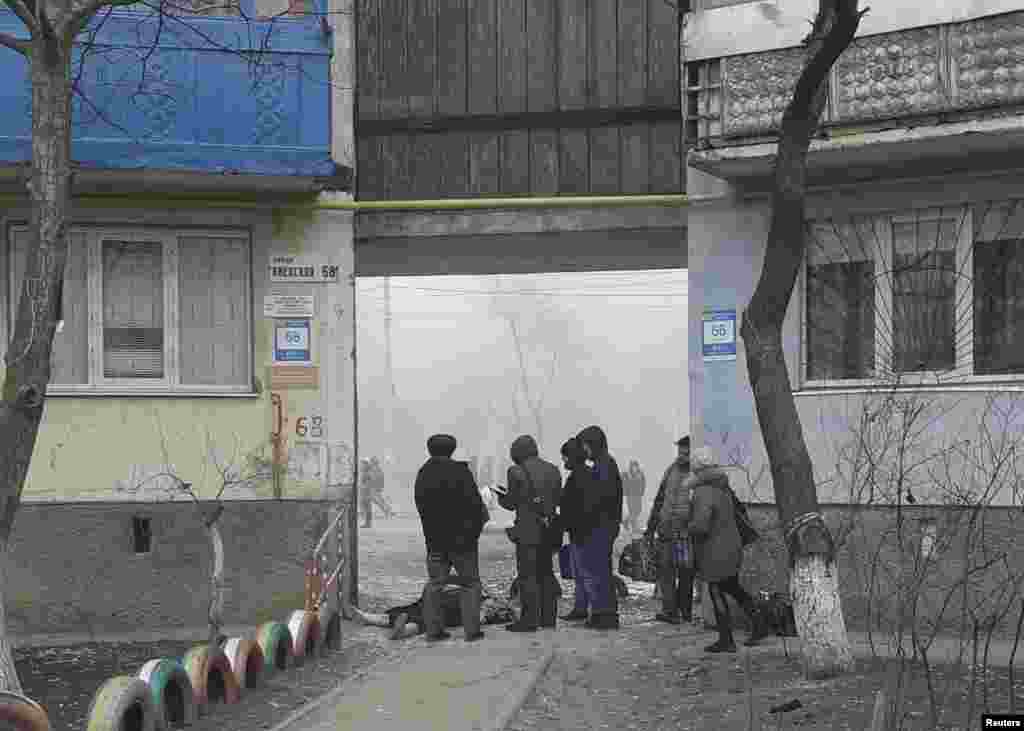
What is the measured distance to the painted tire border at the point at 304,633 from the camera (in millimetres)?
11180

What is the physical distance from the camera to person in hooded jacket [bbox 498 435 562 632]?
41.5 feet

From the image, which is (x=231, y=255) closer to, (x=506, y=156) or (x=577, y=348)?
(x=506, y=156)

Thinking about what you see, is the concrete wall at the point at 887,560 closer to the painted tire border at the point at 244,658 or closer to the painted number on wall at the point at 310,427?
the painted number on wall at the point at 310,427

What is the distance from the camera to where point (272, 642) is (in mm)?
10727

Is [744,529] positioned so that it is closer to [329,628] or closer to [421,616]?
[421,616]

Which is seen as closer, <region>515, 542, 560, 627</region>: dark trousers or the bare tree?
<region>515, 542, 560, 627</region>: dark trousers

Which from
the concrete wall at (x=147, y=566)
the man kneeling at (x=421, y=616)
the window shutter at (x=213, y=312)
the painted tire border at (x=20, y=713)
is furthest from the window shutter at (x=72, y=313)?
the painted tire border at (x=20, y=713)

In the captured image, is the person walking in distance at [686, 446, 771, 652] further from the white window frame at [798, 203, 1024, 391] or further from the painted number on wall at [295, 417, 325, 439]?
the painted number on wall at [295, 417, 325, 439]

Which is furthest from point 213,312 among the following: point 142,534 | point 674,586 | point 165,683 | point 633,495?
point 633,495

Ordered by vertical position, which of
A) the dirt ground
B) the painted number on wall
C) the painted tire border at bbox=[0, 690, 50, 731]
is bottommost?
the dirt ground

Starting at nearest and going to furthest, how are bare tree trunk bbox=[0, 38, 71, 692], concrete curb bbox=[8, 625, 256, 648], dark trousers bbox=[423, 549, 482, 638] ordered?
1. bare tree trunk bbox=[0, 38, 71, 692]
2. dark trousers bbox=[423, 549, 482, 638]
3. concrete curb bbox=[8, 625, 256, 648]

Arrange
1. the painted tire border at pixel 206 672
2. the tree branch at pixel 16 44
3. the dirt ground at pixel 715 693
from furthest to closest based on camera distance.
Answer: the tree branch at pixel 16 44, the painted tire border at pixel 206 672, the dirt ground at pixel 715 693

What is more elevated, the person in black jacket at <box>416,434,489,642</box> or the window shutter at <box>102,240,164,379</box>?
the window shutter at <box>102,240,164,379</box>

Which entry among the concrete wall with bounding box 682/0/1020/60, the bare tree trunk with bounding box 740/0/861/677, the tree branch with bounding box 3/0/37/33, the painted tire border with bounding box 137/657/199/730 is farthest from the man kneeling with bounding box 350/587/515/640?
the tree branch with bounding box 3/0/37/33
